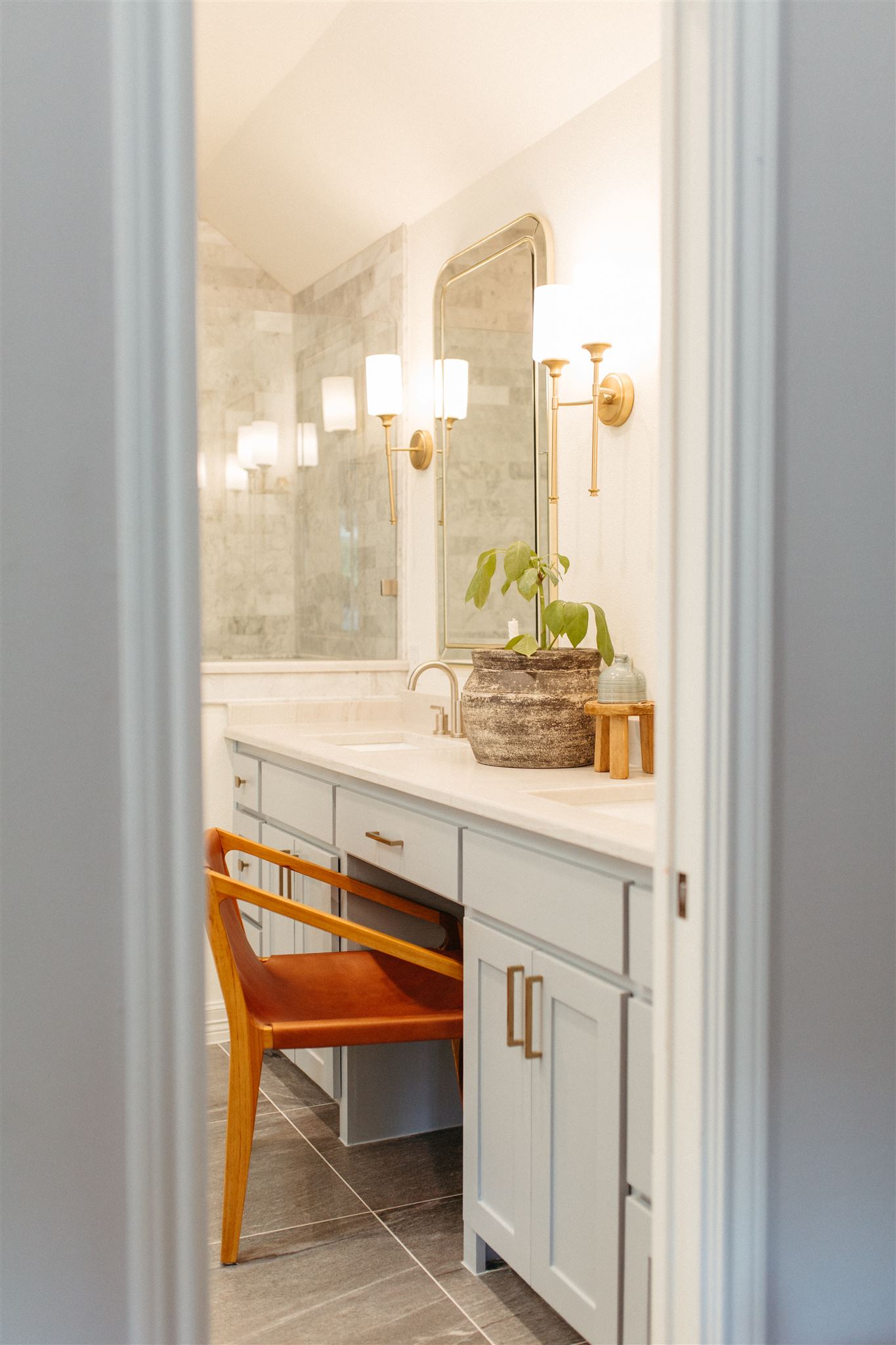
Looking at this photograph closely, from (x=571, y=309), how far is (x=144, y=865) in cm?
193

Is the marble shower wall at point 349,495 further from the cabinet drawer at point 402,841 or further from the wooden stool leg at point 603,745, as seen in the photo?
the wooden stool leg at point 603,745

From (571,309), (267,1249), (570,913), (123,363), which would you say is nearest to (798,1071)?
(570,913)

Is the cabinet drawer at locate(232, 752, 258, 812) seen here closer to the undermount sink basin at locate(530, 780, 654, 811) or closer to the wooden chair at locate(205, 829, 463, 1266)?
the wooden chair at locate(205, 829, 463, 1266)

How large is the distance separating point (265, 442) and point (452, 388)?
34.1 inches

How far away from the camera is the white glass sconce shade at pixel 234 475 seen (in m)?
3.59

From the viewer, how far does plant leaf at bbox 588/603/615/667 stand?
221 centimetres

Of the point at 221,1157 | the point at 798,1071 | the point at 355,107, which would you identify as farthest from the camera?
the point at 355,107

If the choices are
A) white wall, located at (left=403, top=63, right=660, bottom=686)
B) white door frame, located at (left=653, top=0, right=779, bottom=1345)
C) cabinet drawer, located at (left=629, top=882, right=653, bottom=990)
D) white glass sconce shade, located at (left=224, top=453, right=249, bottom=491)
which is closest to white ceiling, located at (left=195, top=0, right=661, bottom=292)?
white wall, located at (left=403, top=63, right=660, bottom=686)

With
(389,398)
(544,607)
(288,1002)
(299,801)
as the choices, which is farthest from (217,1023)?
(389,398)

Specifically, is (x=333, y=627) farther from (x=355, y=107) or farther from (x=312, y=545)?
(x=355, y=107)

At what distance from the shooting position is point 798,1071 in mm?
1062

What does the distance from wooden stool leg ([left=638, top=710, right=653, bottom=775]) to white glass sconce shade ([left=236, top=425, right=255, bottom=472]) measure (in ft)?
6.32

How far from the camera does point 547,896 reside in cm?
164

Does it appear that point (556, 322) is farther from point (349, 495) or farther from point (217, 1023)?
point (217, 1023)
